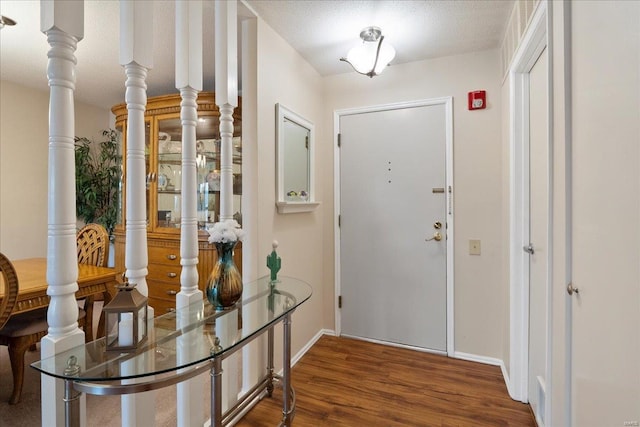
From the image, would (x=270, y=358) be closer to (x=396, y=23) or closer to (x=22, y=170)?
(x=396, y=23)

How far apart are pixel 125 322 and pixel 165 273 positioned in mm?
1969

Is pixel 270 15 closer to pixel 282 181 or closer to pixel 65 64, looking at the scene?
pixel 282 181

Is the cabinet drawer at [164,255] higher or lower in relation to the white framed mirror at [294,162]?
lower

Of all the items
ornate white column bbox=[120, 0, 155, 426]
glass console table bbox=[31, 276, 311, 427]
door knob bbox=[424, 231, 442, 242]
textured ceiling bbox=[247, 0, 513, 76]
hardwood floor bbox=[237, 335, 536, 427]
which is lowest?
hardwood floor bbox=[237, 335, 536, 427]

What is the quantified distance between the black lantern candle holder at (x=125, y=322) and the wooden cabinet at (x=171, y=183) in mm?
1657

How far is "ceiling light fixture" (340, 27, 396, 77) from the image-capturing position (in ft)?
7.01

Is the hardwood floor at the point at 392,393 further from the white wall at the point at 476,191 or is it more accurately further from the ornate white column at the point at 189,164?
the ornate white column at the point at 189,164

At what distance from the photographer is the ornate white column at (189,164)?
139 cm

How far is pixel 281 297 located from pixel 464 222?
5.42ft

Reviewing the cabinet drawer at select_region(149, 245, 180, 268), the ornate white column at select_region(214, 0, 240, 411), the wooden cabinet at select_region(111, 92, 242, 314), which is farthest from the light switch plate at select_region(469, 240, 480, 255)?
the cabinet drawer at select_region(149, 245, 180, 268)

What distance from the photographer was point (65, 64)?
3.06 ft

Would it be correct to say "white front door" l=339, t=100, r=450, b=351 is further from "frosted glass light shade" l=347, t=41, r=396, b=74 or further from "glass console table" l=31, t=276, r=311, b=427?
"glass console table" l=31, t=276, r=311, b=427

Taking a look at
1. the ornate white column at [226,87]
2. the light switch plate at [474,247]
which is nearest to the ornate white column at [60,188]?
the ornate white column at [226,87]

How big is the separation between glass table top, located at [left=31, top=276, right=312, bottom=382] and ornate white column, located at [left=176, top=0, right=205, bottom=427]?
0.12 m
